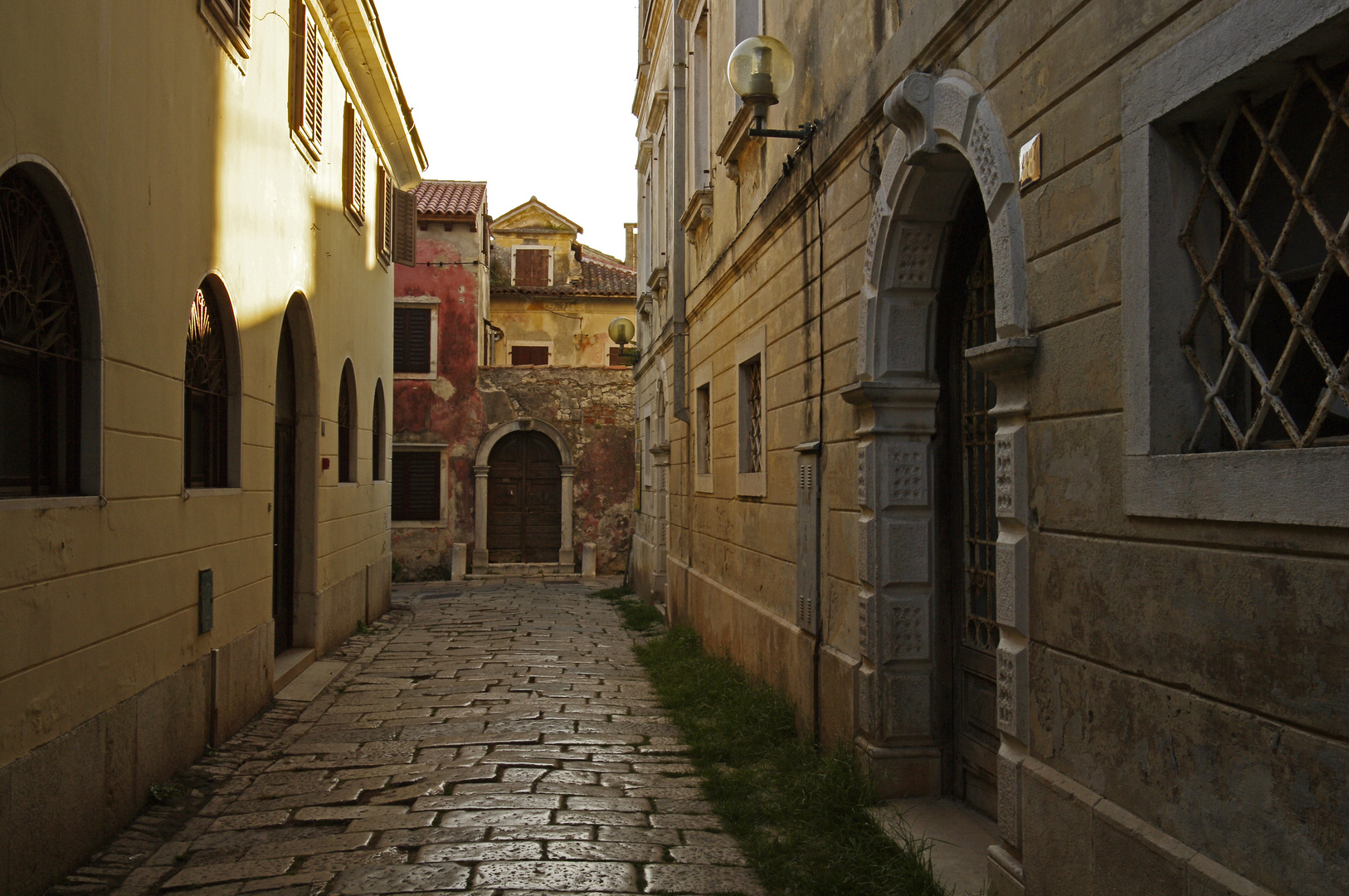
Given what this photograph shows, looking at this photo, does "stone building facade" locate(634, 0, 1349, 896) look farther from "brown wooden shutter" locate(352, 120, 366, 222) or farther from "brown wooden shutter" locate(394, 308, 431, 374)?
"brown wooden shutter" locate(394, 308, 431, 374)

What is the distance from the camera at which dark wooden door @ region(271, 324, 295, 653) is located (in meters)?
9.19

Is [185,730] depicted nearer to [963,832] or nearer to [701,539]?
[963,832]

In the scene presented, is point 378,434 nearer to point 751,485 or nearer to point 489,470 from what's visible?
point 489,470

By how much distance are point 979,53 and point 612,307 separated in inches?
996

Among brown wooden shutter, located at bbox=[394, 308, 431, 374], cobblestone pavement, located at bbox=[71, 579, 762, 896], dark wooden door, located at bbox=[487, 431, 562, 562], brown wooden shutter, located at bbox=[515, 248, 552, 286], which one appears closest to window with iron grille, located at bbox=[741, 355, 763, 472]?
cobblestone pavement, located at bbox=[71, 579, 762, 896]

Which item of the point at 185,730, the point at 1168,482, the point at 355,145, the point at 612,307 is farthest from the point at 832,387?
the point at 612,307

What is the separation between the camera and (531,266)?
3002 centimetres

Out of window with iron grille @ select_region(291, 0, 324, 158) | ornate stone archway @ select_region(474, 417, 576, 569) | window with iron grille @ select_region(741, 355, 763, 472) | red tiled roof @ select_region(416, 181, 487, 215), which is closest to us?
window with iron grille @ select_region(741, 355, 763, 472)

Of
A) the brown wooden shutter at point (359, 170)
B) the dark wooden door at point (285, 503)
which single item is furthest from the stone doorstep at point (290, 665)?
the brown wooden shutter at point (359, 170)

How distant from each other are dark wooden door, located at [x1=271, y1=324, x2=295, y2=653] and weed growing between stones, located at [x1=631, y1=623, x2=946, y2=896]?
12.2ft

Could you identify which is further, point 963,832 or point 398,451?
point 398,451

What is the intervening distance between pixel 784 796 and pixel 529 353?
24351 mm

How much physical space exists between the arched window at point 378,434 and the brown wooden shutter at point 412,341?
294 inches

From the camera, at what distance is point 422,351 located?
862 inches
